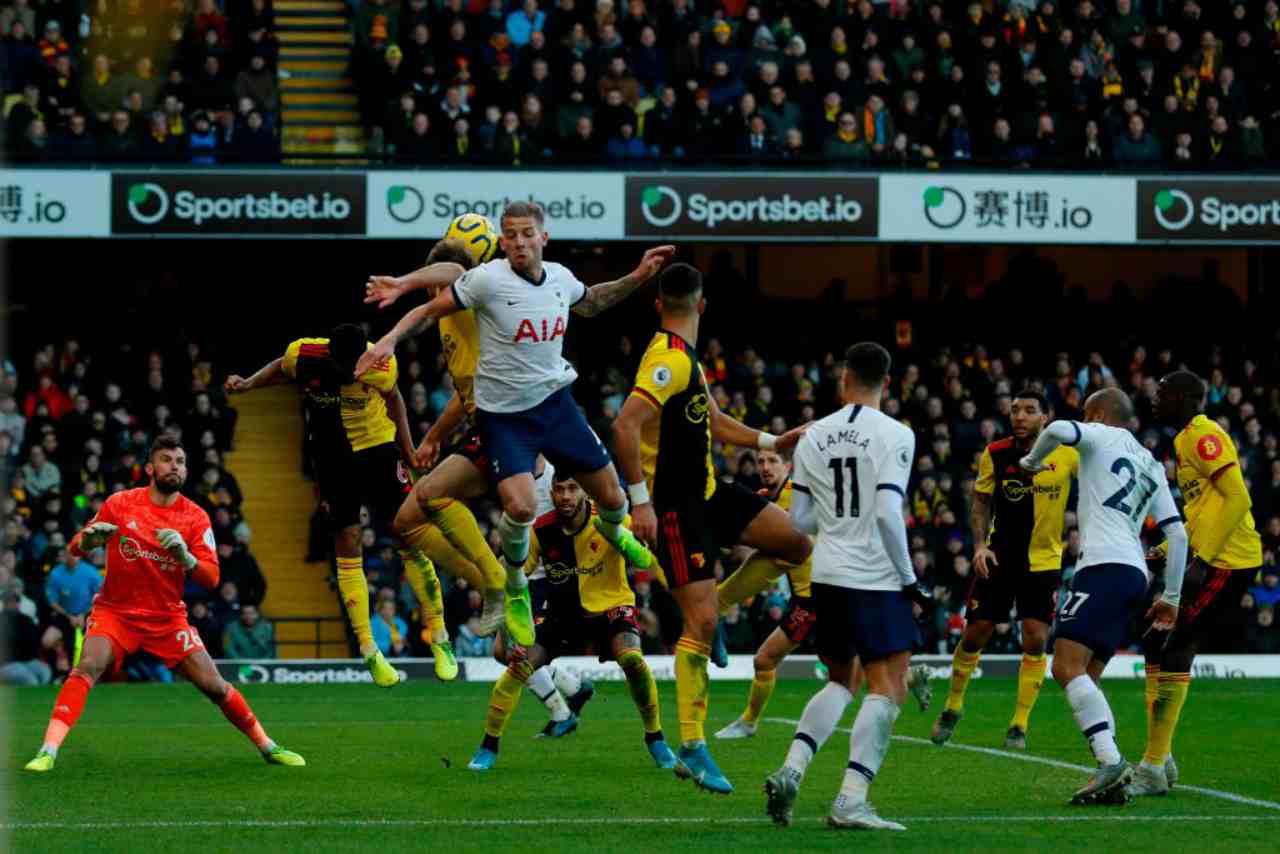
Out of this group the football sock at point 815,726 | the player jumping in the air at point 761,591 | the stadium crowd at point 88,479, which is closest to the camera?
the football sock at point 815,726

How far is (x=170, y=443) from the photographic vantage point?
1252cm

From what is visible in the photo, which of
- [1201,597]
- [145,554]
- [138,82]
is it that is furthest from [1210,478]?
[138,82]

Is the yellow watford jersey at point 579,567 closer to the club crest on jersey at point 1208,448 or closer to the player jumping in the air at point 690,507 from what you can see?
the player jumping in the air at point 690,507

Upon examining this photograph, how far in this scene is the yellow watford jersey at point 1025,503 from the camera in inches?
592

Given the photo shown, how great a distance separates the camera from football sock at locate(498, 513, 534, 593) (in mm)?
11320

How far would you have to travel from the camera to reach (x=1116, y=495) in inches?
430

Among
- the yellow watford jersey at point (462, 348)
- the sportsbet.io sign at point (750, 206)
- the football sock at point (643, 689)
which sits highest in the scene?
the sportsbet.io sign at point (750, 206)

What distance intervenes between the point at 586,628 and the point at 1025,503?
12.2 ft

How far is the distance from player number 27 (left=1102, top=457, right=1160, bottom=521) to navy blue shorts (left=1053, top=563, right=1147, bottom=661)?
32cm

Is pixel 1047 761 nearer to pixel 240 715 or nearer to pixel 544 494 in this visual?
pixel 544 494

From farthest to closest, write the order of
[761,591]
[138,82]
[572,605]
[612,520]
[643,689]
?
[138,82] < [761,591] < [572,605] < [643,689] < [612,520]

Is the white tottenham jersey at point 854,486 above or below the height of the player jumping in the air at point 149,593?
above

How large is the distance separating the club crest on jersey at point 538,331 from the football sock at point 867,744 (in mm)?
2726

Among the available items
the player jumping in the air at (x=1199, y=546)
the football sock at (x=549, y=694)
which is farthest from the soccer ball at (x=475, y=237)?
the player jumping in the air at (x=1199, y=546)
